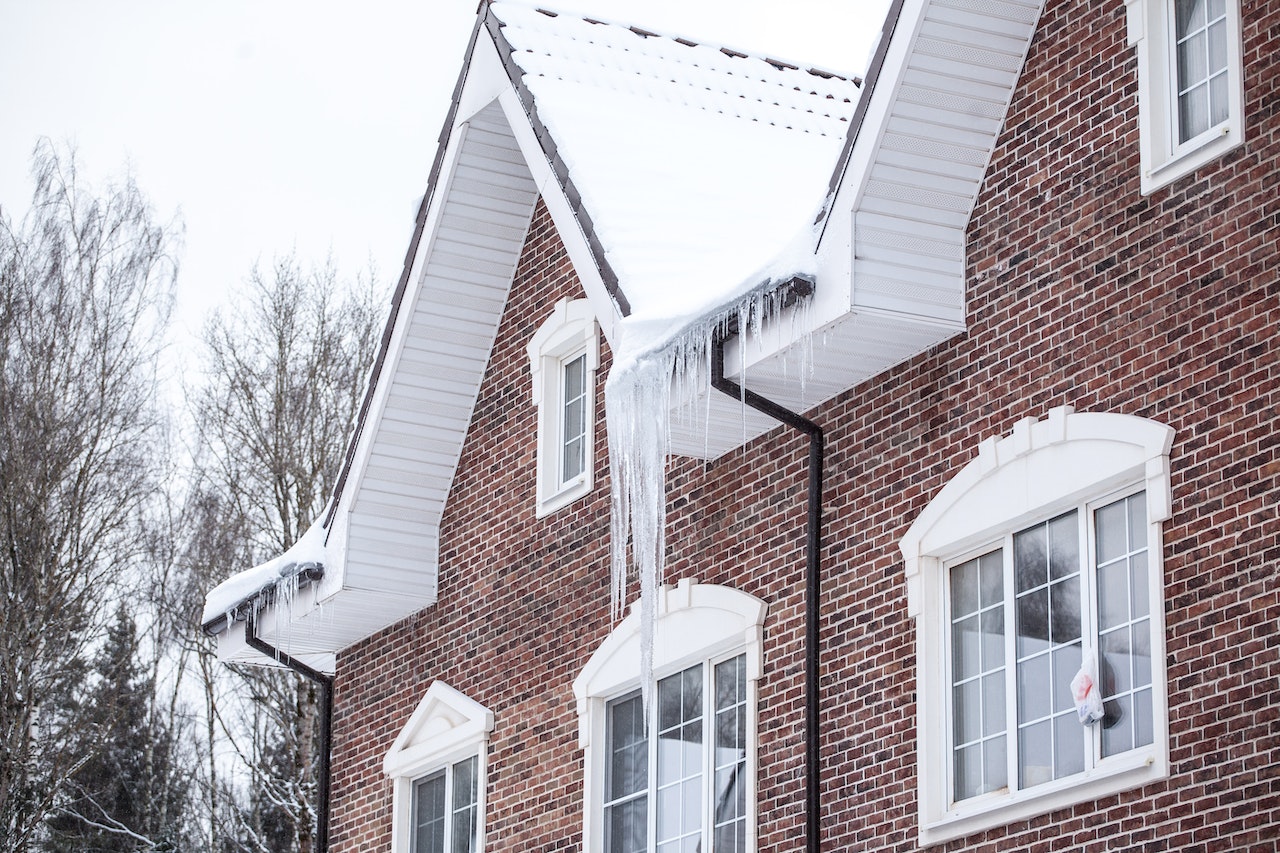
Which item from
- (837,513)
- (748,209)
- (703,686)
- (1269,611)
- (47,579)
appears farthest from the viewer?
(47,579)

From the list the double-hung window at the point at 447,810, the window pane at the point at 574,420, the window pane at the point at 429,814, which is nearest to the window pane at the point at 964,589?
the window pane at the point at 574,420

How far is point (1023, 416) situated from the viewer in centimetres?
960

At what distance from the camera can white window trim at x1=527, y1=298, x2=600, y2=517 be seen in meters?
13.2

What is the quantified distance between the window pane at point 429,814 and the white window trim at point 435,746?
1.8 inches

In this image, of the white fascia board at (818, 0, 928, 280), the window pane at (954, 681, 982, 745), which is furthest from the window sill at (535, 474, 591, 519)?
the window pane at (954, 681, 982, 745)

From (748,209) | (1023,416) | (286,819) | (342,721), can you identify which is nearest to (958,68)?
(1023,416)

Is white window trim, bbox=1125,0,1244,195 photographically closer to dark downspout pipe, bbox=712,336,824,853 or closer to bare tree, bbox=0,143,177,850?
dark downspout pipe, bbox=712,336,824,853

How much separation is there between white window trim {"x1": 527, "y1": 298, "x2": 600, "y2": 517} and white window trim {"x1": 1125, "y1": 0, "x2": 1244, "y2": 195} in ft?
15.7

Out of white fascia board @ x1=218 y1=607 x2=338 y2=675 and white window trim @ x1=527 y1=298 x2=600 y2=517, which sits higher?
white window trim @ x1=527 y1=298 x2=600 y2=517

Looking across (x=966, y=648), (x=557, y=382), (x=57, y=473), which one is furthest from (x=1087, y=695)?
(x=57, y=473)

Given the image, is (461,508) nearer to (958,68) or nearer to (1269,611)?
(958,68)

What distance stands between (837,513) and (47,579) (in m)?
21.2

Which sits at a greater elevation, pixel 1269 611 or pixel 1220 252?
pixel 1220 252

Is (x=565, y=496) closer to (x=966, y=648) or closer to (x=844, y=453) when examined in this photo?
(x=844, y=453)
